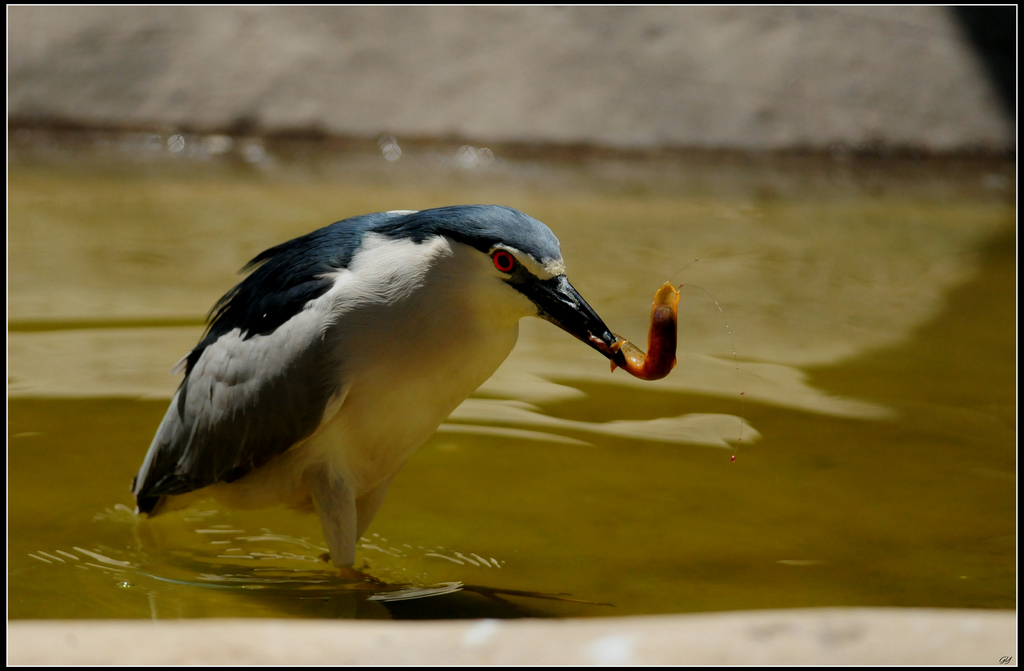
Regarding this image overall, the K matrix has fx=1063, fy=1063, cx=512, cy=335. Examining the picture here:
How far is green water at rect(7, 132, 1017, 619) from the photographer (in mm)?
3076

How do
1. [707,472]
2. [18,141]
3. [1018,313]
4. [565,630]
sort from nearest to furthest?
[565,630]
[707,472]
[1018,313]
[18,141]

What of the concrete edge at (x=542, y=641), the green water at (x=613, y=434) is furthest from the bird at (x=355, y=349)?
the concrete edge at (x=542, y=641)

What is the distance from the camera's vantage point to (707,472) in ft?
12.8

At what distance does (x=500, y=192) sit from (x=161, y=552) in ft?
18.5

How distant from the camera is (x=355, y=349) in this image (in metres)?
2.91

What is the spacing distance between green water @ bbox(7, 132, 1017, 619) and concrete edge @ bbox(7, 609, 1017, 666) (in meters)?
0.85

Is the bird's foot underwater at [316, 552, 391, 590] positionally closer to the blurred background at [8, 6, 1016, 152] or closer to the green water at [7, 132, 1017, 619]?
the green water at [7, 132, 1017, 619]

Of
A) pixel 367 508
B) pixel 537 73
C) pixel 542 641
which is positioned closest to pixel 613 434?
pixel 367 508

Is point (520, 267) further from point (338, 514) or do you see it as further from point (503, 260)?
point (338, 514)

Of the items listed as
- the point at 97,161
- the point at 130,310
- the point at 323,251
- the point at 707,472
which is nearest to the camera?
the point at 323,251

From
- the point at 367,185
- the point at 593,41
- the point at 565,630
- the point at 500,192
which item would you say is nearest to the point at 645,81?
the point at 593,41

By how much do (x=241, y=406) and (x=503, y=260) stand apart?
926 mm

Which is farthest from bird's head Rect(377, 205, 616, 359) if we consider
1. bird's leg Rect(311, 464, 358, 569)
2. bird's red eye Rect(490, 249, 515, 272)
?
bird's leg Rect(311, 464, 358, 569)

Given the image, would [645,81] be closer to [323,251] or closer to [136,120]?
[136,120]
